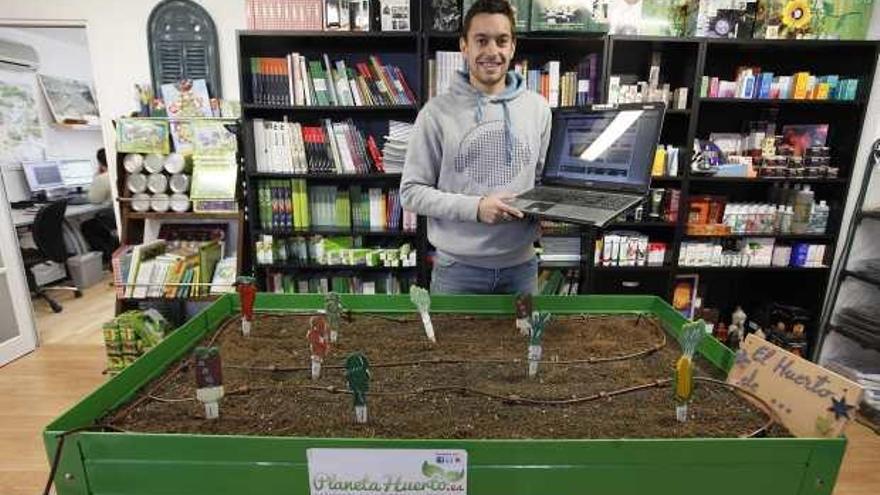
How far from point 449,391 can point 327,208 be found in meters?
1.88

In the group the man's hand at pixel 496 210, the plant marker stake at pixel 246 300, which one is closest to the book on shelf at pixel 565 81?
the man's hand at pixel 496 210

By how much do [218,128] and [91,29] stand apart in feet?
3.44

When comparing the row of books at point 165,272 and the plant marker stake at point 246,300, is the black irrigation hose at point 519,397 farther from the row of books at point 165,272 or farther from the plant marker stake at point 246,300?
the row of books at point 165,272

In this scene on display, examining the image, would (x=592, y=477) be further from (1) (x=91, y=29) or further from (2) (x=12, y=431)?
(1) (x=91, y=29)

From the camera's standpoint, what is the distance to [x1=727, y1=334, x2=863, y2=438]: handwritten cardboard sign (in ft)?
2.34

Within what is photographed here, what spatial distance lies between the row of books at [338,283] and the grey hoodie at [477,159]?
Result: 51.7 inches

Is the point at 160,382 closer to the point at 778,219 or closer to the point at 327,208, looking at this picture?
the point at 327,208

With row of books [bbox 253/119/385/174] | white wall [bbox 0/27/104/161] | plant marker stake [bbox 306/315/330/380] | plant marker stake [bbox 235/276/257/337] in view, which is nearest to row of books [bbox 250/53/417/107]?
row of books [bbox 253/119/385/174]

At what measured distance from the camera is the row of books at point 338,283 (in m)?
2.70

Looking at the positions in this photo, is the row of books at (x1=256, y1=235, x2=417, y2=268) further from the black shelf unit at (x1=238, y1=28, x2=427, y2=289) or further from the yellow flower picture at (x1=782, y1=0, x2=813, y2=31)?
the yellow flower picture at (x1=782, y1=0, x2=813, y2=31)

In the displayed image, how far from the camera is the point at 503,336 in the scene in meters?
1.16

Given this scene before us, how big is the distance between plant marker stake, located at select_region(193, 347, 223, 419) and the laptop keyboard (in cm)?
85

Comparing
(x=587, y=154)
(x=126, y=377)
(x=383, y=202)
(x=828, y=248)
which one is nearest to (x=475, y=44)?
(x=587, y=154)

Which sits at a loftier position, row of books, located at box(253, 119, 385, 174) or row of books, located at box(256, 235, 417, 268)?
row of books, located at box(253, 119, 385, 174)
